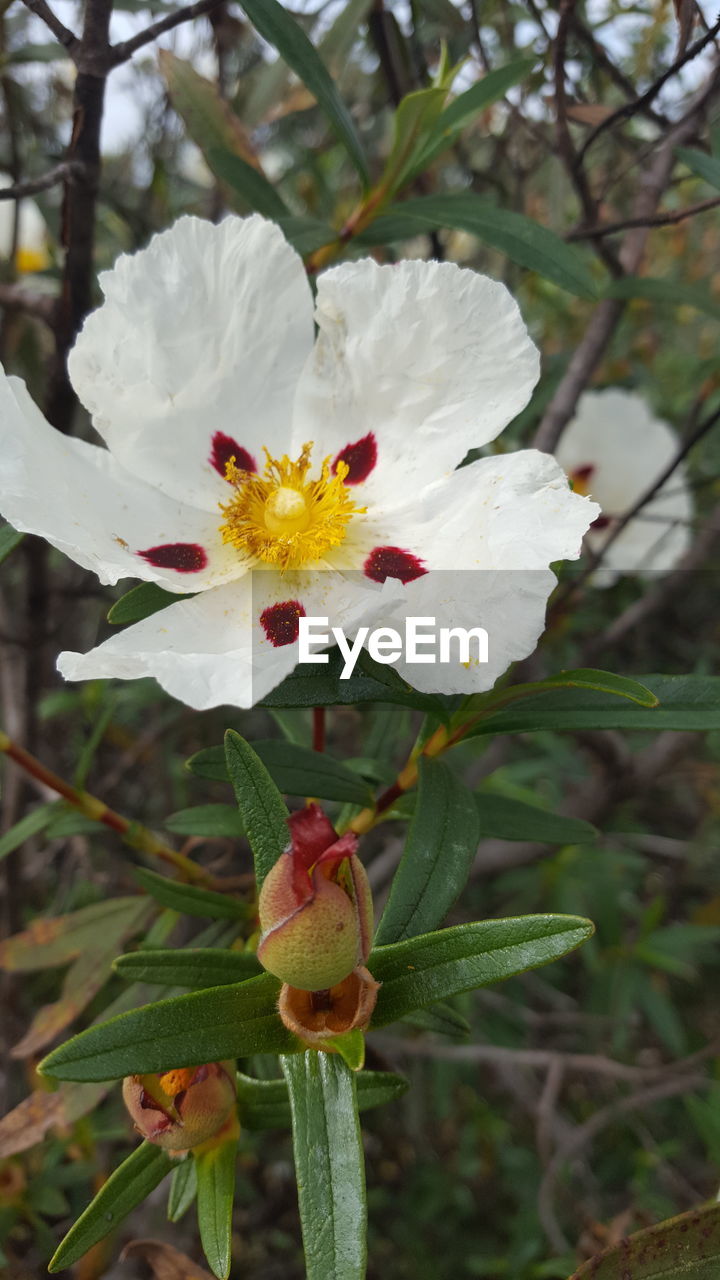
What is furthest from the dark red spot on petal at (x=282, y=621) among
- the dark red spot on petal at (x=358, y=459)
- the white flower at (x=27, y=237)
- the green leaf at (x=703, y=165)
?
the white flower at (x=27, y=237)

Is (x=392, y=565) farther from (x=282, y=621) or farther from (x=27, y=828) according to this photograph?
(x=27, y=828)

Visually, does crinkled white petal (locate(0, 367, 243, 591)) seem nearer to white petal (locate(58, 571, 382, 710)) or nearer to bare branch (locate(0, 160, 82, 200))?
white petal (locate(58, 571, 382, 710))

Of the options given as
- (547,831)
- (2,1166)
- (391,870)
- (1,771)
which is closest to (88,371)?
(547,831)

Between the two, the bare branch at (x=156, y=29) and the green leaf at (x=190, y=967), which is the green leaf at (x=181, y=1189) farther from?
the bare branch at (x=156, y=29)

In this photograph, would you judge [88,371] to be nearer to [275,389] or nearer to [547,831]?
[275,389]

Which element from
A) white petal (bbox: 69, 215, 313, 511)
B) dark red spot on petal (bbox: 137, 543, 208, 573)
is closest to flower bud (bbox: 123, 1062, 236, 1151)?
dark red spot on petal (bbox: 137, 543, 208, 573)

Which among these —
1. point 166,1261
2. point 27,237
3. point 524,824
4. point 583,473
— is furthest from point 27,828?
point 27,237

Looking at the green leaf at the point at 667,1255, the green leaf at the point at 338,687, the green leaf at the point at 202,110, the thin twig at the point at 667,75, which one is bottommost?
the green leaf at the point at 667,1255
